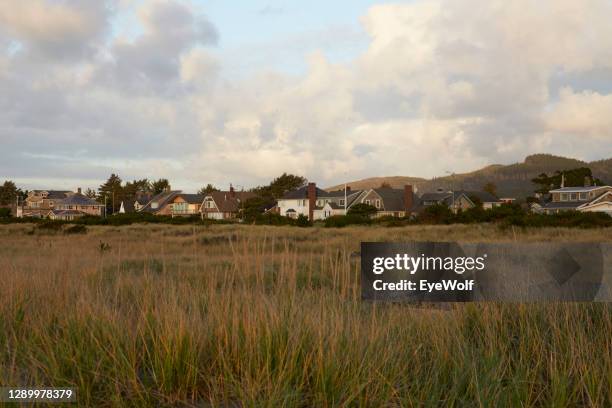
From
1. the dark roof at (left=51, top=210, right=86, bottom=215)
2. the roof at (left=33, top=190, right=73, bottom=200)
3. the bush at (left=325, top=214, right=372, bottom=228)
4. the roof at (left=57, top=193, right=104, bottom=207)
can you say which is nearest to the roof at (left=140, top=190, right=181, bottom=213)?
the dark roof at (left=51, top=210, right=86, bottom=215)

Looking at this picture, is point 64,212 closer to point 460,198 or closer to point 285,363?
point 460,198

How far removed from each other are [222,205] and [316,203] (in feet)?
61.5

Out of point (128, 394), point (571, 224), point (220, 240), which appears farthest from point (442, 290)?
point (571, 224)

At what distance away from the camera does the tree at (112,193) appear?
409 feet

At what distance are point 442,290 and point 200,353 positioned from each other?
2.41 metres

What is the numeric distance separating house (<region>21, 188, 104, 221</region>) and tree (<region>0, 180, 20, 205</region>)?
8.68ft

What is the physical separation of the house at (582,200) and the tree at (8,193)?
106452mm

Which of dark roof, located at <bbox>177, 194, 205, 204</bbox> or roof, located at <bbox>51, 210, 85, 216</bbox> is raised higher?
dark roof, located at <bbox>177, 194, 205, 204</bbox>

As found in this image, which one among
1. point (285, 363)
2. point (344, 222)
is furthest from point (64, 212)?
point (285, 363)

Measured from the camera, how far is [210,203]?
103312 millimetres

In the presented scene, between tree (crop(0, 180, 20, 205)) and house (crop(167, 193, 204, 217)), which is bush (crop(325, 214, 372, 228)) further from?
tree (crop(0, 180, 20, 205))

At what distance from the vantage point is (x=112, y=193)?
12369cm

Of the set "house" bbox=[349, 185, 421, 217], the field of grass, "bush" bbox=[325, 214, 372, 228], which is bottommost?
the field of grass

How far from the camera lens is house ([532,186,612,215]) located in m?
72.0
